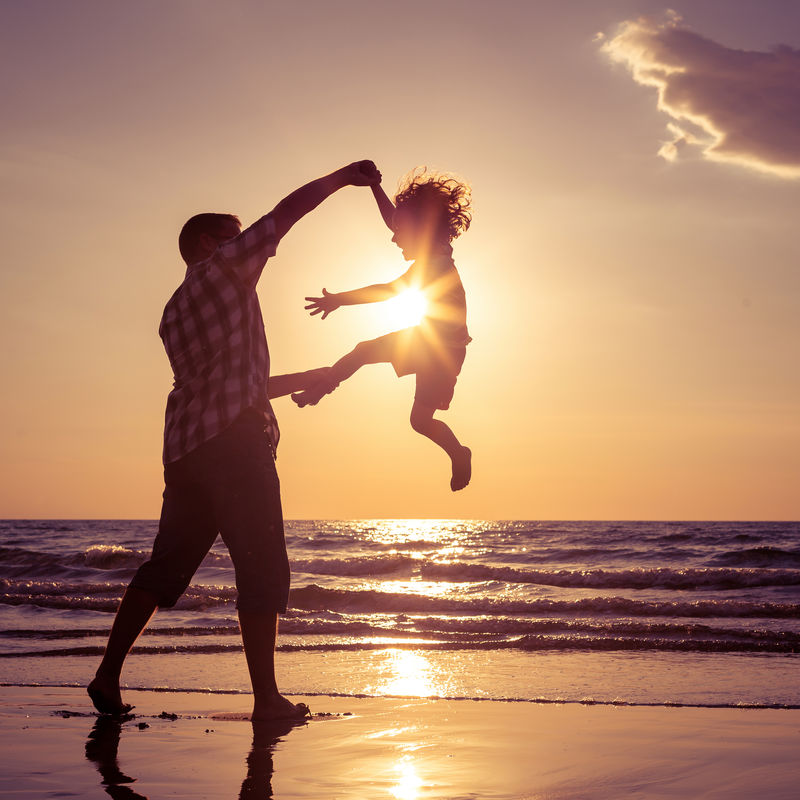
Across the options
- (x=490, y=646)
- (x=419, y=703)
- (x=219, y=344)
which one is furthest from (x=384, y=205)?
(x=490, y=646)

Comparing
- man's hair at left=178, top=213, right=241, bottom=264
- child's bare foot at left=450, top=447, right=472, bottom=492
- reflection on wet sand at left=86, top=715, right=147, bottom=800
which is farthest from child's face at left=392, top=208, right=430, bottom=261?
reflection on wet sand at left=86, top=715, right=147, bottom=800

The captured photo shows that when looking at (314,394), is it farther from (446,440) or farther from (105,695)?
(105,695)

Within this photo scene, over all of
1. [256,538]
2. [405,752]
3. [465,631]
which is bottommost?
[465,631]

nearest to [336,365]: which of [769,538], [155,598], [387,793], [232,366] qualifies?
[232,366]

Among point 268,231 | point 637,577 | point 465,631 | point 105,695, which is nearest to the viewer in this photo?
point 268,231

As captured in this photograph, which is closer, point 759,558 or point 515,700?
point 515,700

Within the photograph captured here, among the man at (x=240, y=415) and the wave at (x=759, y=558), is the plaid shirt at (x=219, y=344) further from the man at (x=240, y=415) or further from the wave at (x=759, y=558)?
the wave at (x=759, y=558)

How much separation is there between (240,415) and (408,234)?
122 centimetres

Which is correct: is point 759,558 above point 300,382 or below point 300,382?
below

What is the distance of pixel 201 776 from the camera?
129 inches

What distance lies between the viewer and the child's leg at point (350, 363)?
4.56 metres

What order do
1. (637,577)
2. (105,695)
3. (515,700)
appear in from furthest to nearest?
(637,577) → (515,700) → (105,695)

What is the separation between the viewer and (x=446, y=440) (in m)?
4.97

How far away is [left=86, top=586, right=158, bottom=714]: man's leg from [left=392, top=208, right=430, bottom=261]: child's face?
6.45 ft
